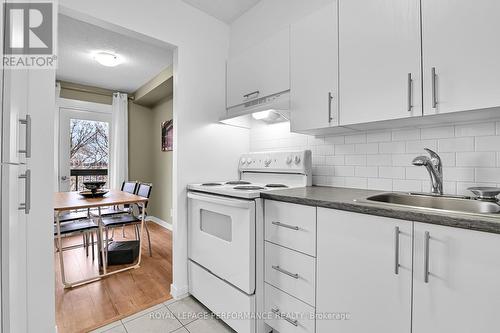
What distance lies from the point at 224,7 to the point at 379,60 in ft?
5.09

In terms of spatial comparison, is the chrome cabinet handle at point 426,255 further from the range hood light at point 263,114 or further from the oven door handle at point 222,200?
the range hood light at point 263,114

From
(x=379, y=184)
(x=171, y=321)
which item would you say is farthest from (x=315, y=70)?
(x=171, y=321)

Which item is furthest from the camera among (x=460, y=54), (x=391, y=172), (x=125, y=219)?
(x=125, y=219)

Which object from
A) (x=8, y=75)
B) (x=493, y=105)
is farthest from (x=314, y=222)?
(x=8, y=75)

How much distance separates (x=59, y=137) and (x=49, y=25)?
3.18 metres

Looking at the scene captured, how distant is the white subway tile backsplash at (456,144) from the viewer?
1246mm

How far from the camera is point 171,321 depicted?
1642mm

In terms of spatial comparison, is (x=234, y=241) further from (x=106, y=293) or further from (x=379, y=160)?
(x=106, y=293)

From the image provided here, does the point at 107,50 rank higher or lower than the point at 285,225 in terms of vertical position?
higher

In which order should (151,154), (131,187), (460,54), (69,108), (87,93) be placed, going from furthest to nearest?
(151,154) → (87,93) → (69,108) → (131,187) → (460,54)


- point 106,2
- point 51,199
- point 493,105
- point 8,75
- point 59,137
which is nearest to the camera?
point 8,75

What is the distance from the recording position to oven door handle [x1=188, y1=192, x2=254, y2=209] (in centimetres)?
142

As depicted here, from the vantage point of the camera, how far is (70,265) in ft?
8.45

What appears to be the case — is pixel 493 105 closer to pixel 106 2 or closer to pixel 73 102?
pixel 106 2
